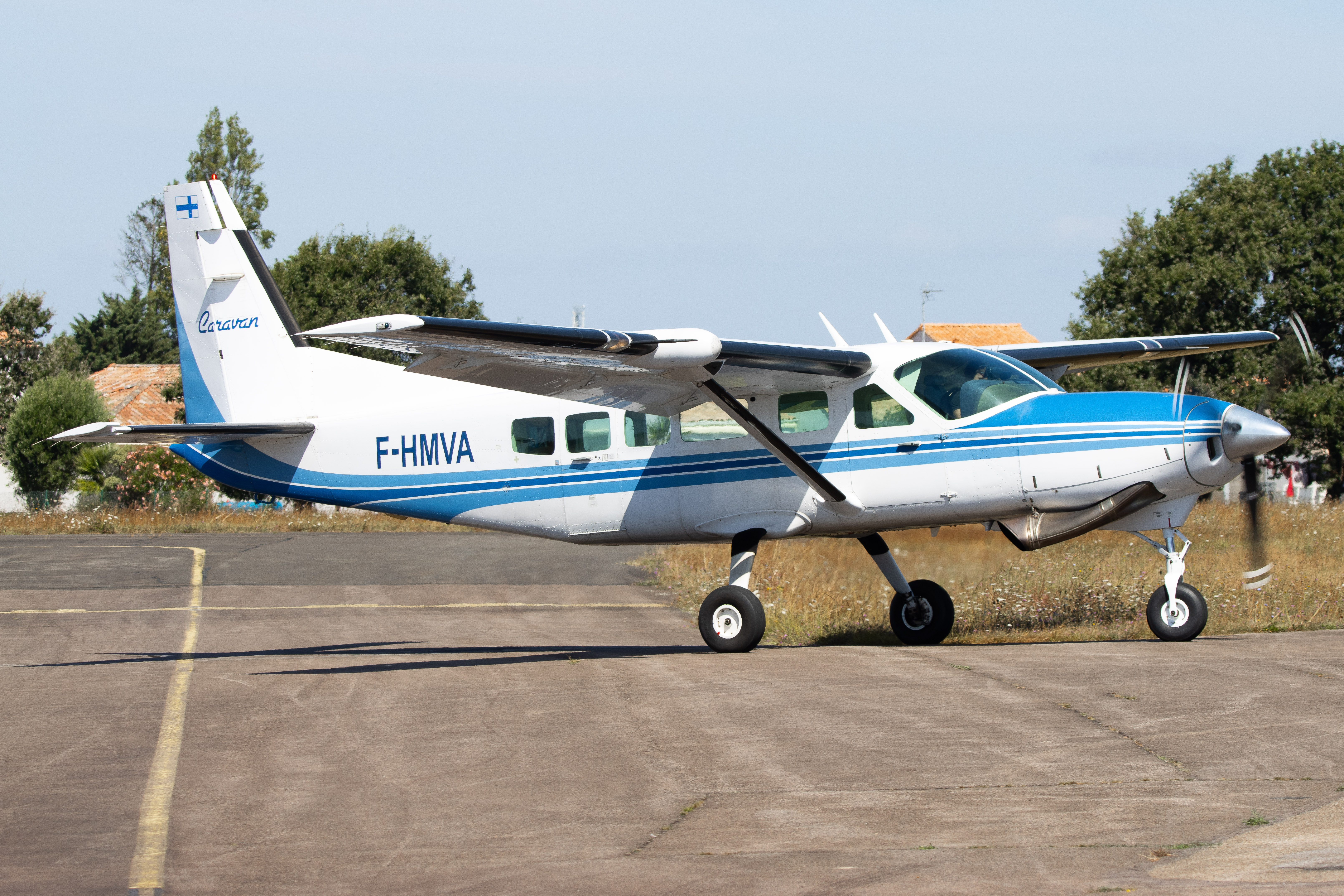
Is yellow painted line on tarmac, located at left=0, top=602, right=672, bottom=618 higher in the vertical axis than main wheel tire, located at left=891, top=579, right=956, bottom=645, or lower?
lower

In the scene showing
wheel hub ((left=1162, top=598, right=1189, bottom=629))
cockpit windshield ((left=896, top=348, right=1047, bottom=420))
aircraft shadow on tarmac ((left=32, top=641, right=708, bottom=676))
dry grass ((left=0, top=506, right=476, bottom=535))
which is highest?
cockpit windshield ((left=896, top=348, right=1047, bottom=420))

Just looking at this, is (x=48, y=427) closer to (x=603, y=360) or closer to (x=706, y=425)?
(x=706, y=425)

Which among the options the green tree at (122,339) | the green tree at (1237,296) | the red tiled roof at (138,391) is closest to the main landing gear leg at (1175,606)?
the green tree at (1237,296)

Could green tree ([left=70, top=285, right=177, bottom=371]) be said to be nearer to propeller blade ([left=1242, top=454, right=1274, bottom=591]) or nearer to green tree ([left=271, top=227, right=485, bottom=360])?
green tree ([left=271, top=227, right=485, bottom=360])

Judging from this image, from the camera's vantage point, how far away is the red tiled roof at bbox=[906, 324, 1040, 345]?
62.2m

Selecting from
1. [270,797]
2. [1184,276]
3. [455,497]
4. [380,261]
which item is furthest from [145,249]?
[270,797]

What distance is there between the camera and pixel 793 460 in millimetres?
12359

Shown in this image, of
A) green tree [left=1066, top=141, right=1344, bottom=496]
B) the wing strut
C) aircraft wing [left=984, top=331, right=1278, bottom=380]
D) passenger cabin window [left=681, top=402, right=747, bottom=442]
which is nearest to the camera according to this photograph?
the wing strut

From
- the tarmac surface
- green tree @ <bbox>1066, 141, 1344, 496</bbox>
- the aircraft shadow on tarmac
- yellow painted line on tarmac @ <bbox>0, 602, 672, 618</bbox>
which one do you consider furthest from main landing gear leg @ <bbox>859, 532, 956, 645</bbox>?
green tree @ <bbox>1066, 141, 1344, 496</bbox>

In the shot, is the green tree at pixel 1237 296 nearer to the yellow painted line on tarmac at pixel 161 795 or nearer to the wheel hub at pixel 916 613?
the wheel hub at pixel 916 613

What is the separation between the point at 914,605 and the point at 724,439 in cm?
291

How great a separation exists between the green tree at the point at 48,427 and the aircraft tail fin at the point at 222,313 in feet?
107

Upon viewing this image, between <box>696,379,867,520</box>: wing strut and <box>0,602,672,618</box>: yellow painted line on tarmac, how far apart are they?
7.05 metres

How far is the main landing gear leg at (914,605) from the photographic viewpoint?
13.6m
